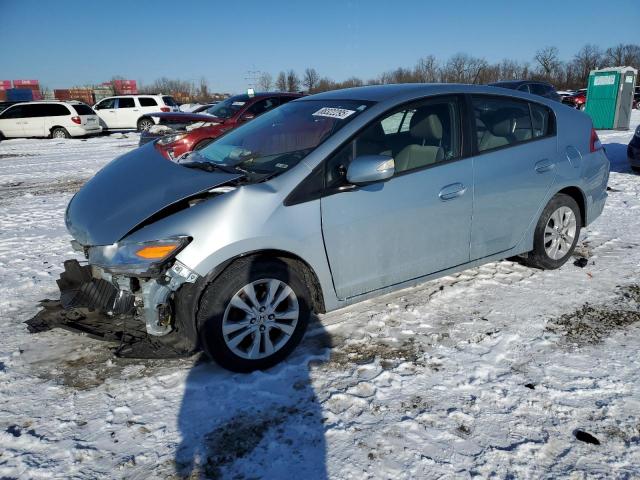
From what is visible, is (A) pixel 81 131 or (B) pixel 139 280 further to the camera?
(A) pixel 81 131

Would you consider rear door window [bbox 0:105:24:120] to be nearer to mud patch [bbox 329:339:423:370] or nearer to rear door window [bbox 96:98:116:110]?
rear door window [bbox 96:98:116:110]

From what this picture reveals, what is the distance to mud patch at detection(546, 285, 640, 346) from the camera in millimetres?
3460

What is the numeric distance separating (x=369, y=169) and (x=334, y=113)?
715 millimetres

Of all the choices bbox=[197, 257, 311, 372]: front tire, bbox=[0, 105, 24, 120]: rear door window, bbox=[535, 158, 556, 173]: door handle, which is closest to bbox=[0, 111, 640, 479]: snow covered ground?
bbox=[197, 257, 311, 372]: front tire

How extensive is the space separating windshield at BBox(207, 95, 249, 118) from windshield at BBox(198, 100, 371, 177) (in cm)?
720

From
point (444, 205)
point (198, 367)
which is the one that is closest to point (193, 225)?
point (198, 367)

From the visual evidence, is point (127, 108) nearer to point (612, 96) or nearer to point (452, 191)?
point (612, 96)

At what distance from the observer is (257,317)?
9.85 feet

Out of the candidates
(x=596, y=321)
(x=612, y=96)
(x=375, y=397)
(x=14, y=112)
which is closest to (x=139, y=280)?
(x=375, y=397)

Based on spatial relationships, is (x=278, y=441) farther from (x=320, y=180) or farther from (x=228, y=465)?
(x=320, y=180)

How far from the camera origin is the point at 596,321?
3.68m

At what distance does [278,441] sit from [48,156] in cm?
1464

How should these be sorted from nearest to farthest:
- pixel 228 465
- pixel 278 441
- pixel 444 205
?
pixel 228 465
pixel 278 441
pixel 444 205

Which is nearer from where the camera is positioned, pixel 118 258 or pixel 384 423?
pixel 384 423
